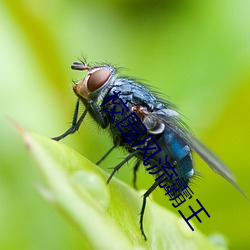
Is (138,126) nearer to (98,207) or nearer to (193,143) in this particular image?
(193,143)

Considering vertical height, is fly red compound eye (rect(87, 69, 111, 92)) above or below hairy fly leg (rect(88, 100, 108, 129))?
above

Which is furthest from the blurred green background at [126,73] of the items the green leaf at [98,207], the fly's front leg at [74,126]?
the green leaf at [98,207]

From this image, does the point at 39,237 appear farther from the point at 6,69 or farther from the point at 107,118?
the point at 6,69

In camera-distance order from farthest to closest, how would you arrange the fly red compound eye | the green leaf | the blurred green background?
the blurred green background < the fly red compound eye < the green leaf

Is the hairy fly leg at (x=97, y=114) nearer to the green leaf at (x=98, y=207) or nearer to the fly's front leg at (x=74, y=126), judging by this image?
the fly's front leg at (x=74, y=126)

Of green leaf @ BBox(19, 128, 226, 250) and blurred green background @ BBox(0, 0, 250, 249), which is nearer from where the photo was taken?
green leaf @ BBox(19, 128, 226, 250)

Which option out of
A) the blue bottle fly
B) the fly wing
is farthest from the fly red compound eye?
the fly wing

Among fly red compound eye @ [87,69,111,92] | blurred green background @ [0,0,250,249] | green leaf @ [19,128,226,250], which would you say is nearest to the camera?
green leaf @ [19,128,226,250]

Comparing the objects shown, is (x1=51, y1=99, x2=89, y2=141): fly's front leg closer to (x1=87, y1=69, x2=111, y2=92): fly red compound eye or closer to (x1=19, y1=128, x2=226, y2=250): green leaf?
(x1=87, y1=69, x2=111, y2=92): fly red compound eye
